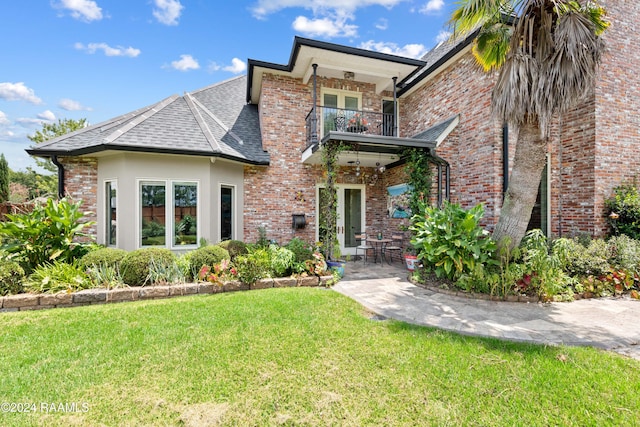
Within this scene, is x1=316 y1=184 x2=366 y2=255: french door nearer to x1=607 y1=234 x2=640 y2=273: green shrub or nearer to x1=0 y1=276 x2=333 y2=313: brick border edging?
x1=0 y1=276 x2=333 y2=313: brick border edging

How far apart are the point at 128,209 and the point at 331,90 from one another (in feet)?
25.6

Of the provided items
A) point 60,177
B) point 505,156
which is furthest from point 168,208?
point 505,156

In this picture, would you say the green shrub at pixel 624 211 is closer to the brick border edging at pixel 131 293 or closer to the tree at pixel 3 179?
the brick border edging at pixel 131 293

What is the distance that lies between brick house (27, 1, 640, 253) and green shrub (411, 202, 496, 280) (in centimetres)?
179

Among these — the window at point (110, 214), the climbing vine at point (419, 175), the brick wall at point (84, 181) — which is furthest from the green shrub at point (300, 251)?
the brick wall at point (84, 181)

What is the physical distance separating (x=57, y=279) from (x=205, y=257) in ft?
8.97

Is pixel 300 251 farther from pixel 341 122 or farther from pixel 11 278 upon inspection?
pixel 11 278

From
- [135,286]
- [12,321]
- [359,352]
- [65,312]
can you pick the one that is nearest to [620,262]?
[359,352]

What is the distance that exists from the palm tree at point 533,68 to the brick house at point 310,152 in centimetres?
157

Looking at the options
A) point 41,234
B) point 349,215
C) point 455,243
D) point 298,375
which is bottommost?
point 298,375

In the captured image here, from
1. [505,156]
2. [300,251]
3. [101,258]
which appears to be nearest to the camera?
[101,258]

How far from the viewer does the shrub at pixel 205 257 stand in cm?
638

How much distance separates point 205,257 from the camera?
21.0 ft

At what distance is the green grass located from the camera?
2395 millimetres
